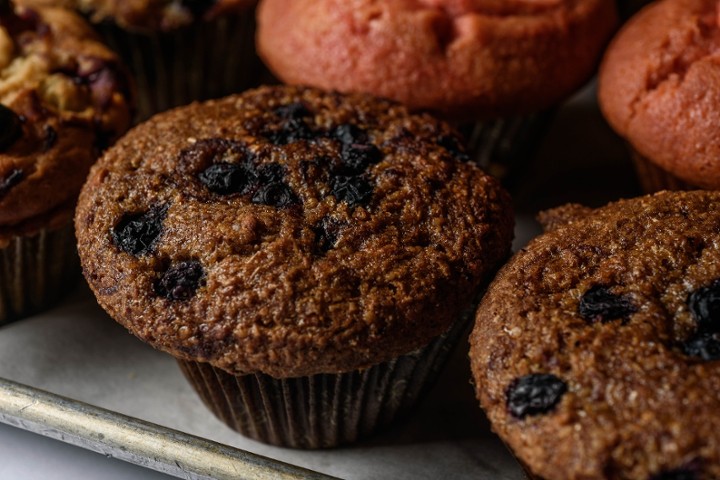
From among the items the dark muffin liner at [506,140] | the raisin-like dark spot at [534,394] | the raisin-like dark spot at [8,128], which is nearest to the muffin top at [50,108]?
the raisin-like dark spot at [8,128]

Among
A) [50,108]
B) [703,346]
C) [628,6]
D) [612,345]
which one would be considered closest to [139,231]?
[50,108]

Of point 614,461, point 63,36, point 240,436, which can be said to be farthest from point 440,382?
point 63,36

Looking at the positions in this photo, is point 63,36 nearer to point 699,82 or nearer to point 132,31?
point 132,31

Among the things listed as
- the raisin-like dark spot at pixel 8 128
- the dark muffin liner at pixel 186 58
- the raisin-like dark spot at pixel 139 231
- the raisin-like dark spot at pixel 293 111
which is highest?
the raisin-like dark spot at pixel 8 128

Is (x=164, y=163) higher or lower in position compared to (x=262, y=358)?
higher

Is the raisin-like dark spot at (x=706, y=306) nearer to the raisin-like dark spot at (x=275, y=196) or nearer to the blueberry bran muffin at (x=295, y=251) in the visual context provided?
the blueberry bran muffin at (x=295, y=251)

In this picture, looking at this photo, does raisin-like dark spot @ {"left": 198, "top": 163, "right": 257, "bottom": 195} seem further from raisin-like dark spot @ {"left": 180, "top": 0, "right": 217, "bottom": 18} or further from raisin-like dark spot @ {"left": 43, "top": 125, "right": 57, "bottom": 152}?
raisin-like dark spot @ {"left": 180, "top": 0, "right": 217, "bottom": 18}

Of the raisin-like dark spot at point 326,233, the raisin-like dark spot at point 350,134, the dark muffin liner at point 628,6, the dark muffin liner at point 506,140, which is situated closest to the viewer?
the raisin-like dark spot at point 326,233
